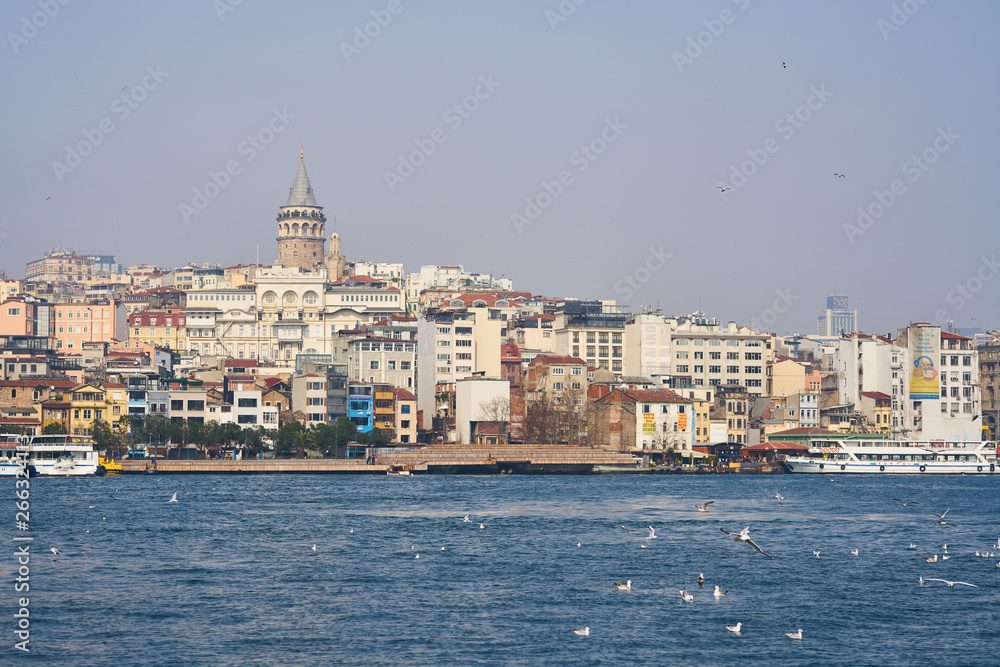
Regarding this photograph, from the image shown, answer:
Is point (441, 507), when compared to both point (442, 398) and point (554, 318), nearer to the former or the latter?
point (442, 398)

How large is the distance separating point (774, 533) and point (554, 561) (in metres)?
9.22

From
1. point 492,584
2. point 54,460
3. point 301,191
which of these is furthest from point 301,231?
point 492,584

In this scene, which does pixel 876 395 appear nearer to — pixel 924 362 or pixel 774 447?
pixel 924 362

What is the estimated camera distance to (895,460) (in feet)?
267

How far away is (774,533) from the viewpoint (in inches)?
1581

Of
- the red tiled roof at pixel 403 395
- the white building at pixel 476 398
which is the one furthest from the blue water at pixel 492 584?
the red tiled roof at pixel 403 395

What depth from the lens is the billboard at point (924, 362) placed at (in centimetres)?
9769

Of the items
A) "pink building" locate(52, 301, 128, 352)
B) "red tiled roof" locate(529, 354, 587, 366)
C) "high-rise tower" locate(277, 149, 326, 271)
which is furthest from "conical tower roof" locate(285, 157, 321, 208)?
"red tiled roof" locate(529, 354, 587, 366)

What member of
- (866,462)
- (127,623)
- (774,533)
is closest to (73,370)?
(866,462)

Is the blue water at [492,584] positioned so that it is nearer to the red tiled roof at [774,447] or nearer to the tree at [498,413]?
the tree at [498,413]

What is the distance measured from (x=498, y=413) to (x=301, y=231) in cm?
10331

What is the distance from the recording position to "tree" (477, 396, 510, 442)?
279 ft

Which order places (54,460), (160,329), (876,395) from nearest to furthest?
(54,460), (876,395), (160,329)

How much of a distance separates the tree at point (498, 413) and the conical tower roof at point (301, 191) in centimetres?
10578
